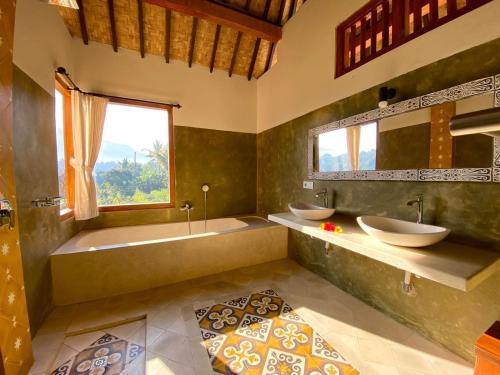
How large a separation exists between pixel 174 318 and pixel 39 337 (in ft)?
3.22

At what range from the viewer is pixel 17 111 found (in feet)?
4.81

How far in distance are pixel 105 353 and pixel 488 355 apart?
2.16 m

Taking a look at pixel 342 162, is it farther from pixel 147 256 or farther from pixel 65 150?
pixel 65 150

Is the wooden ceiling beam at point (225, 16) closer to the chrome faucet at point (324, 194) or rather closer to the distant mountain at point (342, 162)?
the distant mountain at point (342, 162)

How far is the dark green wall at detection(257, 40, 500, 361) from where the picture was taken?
1271 millimetres

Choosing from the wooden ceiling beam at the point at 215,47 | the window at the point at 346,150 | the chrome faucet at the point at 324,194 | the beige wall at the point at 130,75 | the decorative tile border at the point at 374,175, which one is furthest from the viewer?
the wooden ceiling beam at the point at 215,47

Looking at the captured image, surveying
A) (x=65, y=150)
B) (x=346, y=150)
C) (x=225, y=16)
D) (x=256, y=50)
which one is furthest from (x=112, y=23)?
(x=346, y=150)

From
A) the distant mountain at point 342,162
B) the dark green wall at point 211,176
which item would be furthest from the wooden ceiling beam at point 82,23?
the distant mountain at point 342,162

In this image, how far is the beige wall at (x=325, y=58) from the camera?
51.6 inches

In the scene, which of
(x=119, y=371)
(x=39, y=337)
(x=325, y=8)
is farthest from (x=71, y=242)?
(x=325, y=8)

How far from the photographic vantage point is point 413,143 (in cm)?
159

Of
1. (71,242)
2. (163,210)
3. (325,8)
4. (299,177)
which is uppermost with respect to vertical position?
(325,8)

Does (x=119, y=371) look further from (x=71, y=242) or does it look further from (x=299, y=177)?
(x=299, y=177)

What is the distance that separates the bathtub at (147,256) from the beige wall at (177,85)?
1814 mm
